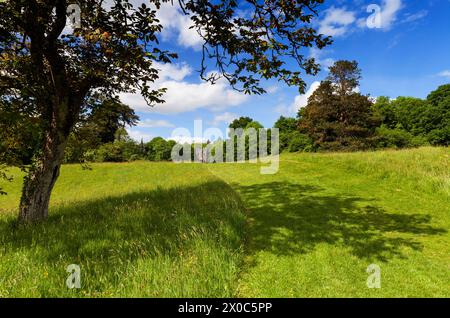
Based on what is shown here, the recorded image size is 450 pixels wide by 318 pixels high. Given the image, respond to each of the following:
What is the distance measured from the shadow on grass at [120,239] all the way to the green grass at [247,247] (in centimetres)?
3

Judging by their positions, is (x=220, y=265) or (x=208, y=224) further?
(x=208, y=224)

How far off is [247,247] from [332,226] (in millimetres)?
3572

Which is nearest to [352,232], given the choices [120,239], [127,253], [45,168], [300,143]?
[127,253]

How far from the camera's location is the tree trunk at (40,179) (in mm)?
8773

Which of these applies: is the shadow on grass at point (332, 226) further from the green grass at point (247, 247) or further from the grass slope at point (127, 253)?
the grass slope at point (127, 253)

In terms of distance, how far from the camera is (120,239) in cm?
752

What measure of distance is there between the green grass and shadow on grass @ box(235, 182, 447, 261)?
0.04m

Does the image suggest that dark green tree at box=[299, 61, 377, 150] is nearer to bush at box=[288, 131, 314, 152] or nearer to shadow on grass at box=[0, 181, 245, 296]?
bush at box=[288, 131, 314, 152]

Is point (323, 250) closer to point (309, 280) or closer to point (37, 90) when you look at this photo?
point (309, 280)

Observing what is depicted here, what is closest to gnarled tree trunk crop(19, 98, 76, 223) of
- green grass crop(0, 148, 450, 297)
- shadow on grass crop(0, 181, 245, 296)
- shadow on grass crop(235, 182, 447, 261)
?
shadow on grass crop(0, 181, 245, 296)

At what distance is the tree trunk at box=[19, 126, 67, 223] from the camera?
8773mm
